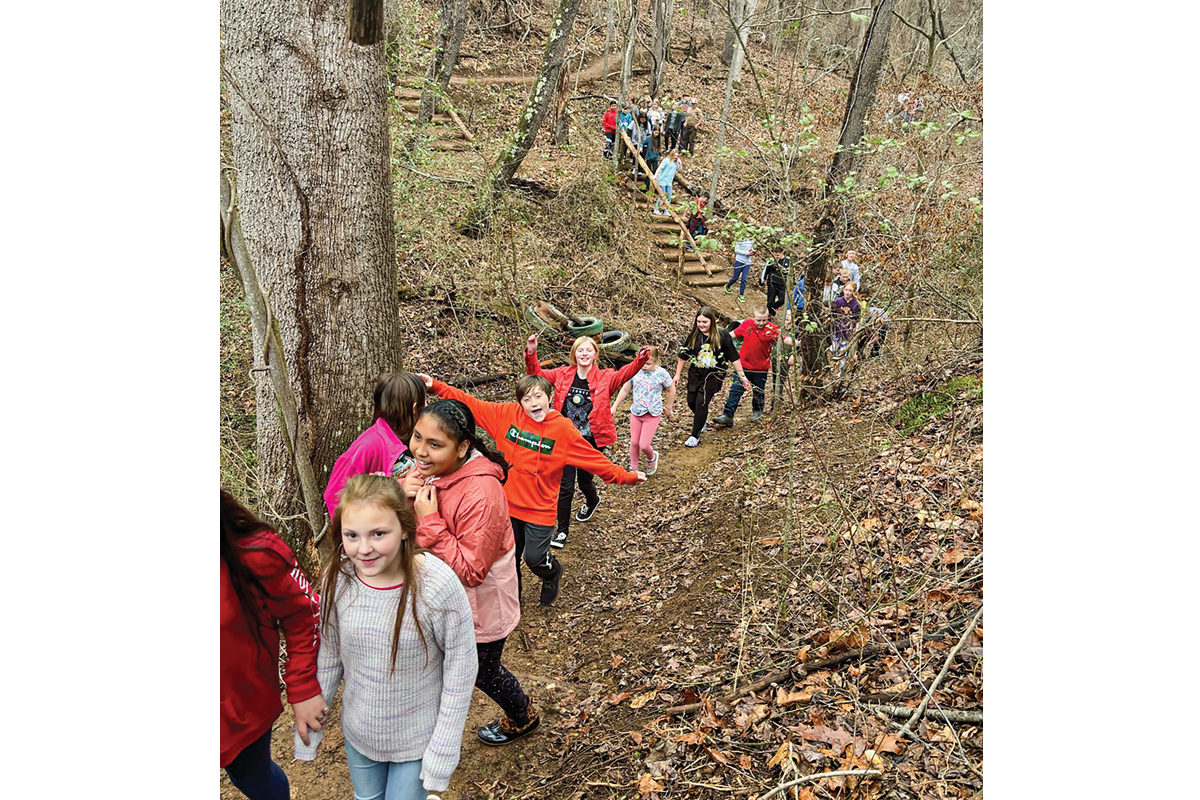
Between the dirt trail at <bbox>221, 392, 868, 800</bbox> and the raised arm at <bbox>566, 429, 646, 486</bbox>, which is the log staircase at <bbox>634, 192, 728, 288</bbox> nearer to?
the dirt trail at <bbox>221, 392, 868, 800</bbox>

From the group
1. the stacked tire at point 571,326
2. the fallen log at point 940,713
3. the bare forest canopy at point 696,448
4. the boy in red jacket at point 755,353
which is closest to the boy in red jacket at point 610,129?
the bare forest canopy at point 696,448

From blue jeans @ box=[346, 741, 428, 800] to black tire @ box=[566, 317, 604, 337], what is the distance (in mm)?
7061

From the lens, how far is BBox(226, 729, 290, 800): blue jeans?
8.04 feet

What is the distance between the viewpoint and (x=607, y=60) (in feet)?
70.7

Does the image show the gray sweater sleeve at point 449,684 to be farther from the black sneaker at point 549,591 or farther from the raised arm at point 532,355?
the raised arm at point 532,355

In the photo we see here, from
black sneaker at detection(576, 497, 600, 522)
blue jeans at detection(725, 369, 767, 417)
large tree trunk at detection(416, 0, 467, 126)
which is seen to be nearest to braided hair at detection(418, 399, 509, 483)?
black sneaker at detection(576, 497, 600, 522)

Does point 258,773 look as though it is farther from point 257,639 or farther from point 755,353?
point 755,353

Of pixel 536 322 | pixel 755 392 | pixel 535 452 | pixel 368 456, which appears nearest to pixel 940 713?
pixel 535 452

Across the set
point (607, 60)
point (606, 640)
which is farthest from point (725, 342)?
point (607, 60)

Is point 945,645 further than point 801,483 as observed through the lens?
No

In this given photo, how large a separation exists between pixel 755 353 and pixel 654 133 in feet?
30.9

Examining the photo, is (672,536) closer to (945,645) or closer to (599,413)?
(599,413)

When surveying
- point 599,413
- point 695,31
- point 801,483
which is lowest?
point 801,483
